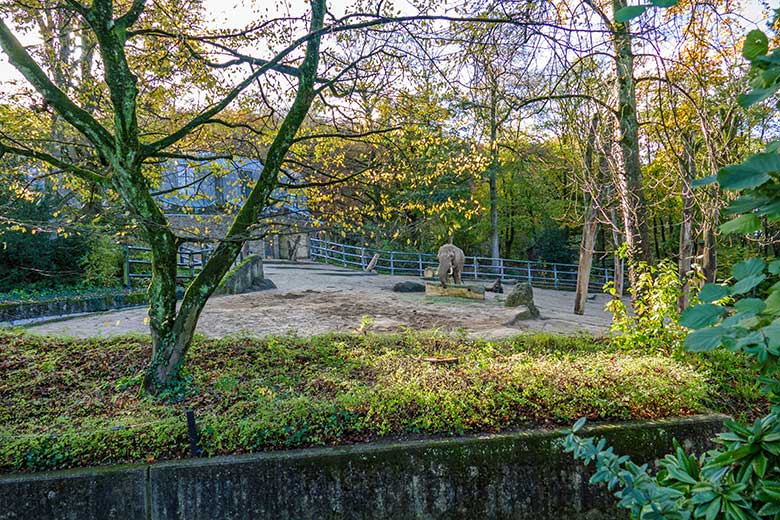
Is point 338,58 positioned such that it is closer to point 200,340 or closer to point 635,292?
point 200,340

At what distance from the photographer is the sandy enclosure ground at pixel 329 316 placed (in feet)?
24.2

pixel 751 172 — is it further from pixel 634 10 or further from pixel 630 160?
pixel 630 160

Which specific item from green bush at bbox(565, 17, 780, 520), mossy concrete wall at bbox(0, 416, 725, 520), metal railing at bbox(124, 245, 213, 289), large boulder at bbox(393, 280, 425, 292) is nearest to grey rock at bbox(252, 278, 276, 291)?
metal railing at bbox(124, 245, 213, 289)

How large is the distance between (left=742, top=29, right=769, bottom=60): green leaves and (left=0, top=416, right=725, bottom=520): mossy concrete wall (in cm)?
271

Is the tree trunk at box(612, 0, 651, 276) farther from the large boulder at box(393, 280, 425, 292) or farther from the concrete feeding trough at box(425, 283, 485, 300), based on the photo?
the large boulder at box(393, 280, 425, 292)

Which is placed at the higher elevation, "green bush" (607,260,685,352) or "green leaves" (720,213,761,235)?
"green leaves" (720,213,761,235)

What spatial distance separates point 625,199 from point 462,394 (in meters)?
3.77

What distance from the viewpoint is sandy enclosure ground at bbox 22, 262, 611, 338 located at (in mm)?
7379

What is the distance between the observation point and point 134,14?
4023 mm

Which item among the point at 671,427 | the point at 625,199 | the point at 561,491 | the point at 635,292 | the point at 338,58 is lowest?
the point at 561,491

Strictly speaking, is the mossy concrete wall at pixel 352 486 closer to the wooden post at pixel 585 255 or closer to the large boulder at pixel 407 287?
the wooden post at pixel 585 255

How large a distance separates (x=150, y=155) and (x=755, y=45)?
4.32 meters

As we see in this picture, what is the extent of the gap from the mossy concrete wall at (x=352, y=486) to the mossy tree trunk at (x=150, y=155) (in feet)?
4.41

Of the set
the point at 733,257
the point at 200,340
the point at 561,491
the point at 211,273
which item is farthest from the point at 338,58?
the point at 733,257
